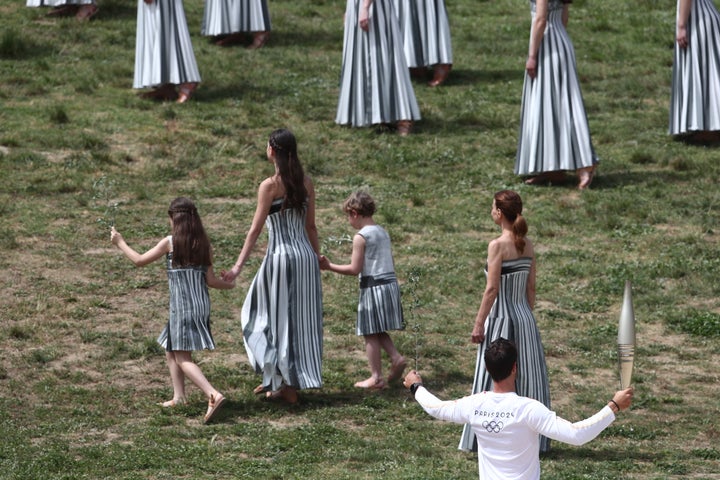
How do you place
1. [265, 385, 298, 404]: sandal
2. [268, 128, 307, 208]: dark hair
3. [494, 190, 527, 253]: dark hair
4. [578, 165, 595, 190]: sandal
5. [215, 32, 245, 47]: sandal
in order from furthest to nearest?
[215, 32, 245, 47]: sandal, [578, 165, 595, 190]: sandal, [265, 385, 298, 404]: sandal, [268, 128, 307, 208]: dark hair, [494, 190, 527, 253]: dark hair

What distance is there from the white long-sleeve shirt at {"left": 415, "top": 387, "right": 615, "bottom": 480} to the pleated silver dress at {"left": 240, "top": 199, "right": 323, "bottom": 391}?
278 centimetres

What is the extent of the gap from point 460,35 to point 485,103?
10.3ft

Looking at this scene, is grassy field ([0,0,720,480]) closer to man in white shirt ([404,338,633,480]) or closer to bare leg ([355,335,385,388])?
bare leg ([355,335,385,388])

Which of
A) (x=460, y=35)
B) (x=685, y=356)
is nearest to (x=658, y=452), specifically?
(x=685, y=356)

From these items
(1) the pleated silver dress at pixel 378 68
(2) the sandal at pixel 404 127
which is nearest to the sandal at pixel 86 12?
(1) the pleated silver dress at pixel 378 68

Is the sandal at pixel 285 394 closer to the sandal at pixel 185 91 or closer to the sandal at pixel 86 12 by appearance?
the sandal at pixel 185 91

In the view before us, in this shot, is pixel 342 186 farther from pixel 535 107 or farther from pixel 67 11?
pixel 67 11

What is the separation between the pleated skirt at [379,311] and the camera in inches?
343

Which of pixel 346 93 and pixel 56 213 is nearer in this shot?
pixel 56 213

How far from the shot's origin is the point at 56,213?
466 inches

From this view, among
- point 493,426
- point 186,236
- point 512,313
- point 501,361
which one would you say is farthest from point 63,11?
point 493,426

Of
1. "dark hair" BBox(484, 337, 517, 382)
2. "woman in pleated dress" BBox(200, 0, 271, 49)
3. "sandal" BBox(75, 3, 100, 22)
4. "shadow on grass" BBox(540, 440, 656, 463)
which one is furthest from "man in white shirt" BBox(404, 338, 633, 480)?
"sandal" BBox(75, 3, 100, 22)

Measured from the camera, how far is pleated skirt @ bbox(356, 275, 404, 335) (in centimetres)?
870

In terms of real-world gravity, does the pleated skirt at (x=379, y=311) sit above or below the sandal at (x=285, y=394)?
above
